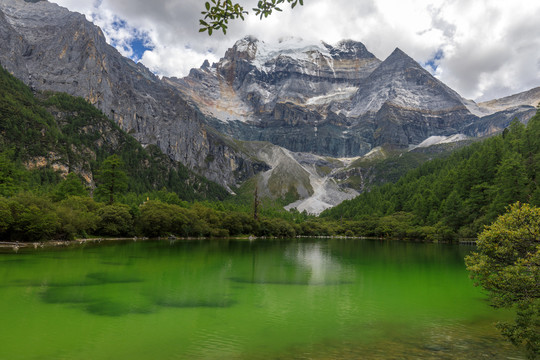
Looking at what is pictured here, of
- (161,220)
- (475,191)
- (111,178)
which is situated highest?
(475,191)

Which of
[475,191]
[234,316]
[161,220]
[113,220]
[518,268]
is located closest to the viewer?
[518,268]

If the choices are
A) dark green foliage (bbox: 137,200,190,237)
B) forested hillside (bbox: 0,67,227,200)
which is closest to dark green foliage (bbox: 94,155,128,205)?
dark green foliage (bbox: 137,200,190,237)

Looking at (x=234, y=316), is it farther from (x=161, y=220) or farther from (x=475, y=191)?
(x=475, y=191)

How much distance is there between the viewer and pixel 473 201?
79.6m

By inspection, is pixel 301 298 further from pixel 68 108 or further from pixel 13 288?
pixel 68 108

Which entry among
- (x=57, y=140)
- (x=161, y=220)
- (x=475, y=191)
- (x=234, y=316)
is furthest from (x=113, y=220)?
(x=57, y=140)

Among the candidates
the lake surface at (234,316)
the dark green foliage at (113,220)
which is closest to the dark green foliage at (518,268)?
the lake surface at (234,316)

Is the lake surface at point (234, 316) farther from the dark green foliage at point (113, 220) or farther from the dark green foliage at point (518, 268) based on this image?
the dark green foliage at point (113, 220)

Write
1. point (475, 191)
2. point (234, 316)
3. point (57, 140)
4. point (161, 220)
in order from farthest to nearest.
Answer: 1. point (57, 140)
2. point (475, 191)
3. point (161, 220)
4. point (234, 316)

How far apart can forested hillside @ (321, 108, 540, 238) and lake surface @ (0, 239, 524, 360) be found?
38924 mm

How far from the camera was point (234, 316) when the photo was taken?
53.3ft

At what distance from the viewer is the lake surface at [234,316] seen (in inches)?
463

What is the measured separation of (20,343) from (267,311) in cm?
1019

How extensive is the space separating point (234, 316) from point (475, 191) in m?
80.7
